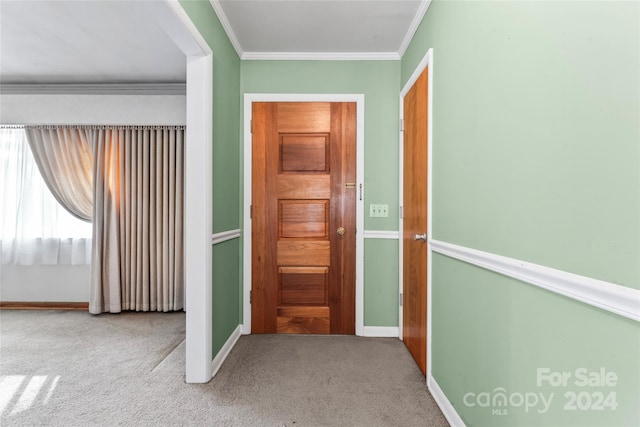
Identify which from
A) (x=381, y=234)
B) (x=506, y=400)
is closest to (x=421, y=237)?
(x=381, y=234)

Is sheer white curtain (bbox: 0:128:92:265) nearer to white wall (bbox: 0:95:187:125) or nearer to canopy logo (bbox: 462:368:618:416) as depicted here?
white wall (bbox: 0:95:187:125)

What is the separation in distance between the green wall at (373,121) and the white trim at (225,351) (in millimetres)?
1063

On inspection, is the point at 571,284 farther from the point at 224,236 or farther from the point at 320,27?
the point at 320,27

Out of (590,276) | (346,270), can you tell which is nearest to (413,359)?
(346,270)

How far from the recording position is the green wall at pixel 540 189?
77 centimetres

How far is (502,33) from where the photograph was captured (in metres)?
1.26

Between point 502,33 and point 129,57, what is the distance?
9.91 ft

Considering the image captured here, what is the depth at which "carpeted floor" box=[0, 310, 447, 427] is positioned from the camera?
69.6 inches

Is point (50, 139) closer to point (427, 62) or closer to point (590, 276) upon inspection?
point (427, 62)

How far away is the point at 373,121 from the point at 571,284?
7.29 feet

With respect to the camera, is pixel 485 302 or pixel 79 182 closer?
pixel 485 302

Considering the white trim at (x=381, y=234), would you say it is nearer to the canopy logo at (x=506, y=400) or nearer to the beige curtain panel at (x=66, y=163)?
the canopy logo at (x=506, y=400)

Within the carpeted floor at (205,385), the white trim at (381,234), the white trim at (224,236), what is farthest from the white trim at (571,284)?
the white trim at (224,236)

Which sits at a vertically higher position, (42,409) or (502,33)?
(502,33)
